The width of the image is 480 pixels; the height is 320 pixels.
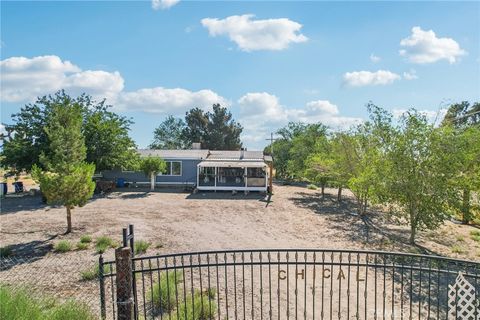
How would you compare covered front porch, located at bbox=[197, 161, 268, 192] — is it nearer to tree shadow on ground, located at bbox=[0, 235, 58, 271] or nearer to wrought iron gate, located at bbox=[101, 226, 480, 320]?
tree shadow on ground, located at bbox=[0, 235, 58, 271]

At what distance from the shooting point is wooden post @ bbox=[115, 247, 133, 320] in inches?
209

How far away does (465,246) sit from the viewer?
12656mm

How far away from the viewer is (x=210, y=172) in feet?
92.3

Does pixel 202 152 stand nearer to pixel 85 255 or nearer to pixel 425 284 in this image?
pixel 85 255

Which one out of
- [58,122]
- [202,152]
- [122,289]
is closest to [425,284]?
[122,289]

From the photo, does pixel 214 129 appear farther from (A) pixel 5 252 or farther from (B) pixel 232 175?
(A) pixel 5 252

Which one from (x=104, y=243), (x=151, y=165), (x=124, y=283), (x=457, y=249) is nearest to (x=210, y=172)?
(x=151, y=165)

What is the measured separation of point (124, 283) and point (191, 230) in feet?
28.5

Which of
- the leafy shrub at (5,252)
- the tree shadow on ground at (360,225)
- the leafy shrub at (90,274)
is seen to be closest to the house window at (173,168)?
the tree shadow on ground at (360,225)

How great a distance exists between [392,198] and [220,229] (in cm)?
656

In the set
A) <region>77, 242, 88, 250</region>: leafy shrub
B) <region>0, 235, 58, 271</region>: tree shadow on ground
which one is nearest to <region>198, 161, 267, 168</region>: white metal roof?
<region>77, 242, 88, 250</region>: leafy shrub

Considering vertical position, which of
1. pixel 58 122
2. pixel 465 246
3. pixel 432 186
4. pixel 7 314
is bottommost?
pixel 465 246

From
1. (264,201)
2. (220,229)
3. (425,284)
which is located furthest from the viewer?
(264,201)

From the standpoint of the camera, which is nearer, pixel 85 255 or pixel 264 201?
pixel 85 255
